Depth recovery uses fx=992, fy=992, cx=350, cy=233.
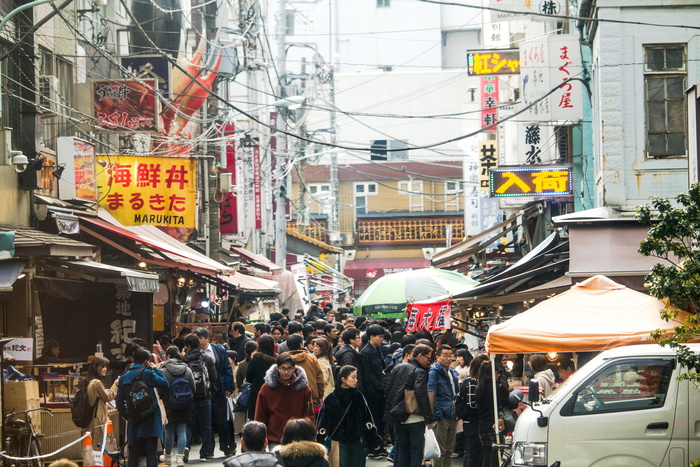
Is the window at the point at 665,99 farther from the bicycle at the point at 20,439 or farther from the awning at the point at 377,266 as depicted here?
the awning at the point at 377,266

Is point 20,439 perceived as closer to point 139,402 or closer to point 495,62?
point 139,402

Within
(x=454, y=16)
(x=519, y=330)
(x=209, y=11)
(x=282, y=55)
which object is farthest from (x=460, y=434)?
(x=454, y=16)

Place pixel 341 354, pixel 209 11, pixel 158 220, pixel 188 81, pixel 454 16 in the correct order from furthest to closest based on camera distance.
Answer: pixel 454 16, pixel 209 11, pixel 188 81, pixel 158 220, pixel 341 354

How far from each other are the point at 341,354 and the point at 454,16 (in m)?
62.3

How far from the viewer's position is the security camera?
1543 cm

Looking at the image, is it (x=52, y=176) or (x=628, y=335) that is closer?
(x=628, y=335)

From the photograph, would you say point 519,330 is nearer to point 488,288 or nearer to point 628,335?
point 628,335

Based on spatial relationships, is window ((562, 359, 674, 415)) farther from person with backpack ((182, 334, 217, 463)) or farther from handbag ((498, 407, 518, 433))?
person with backpack ((182, 334, 217, 463))

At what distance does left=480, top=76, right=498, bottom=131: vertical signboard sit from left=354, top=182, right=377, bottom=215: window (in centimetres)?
3168

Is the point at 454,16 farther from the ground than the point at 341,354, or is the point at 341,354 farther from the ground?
the point at 454,16

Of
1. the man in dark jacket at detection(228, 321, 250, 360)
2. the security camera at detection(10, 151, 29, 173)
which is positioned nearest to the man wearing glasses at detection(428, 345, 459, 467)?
the man in dark jacket at detection(228, 321, 250, 360)

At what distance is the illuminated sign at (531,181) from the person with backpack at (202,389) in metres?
7.65

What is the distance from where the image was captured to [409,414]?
1223 centimetres

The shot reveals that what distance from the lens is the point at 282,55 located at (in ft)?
115
